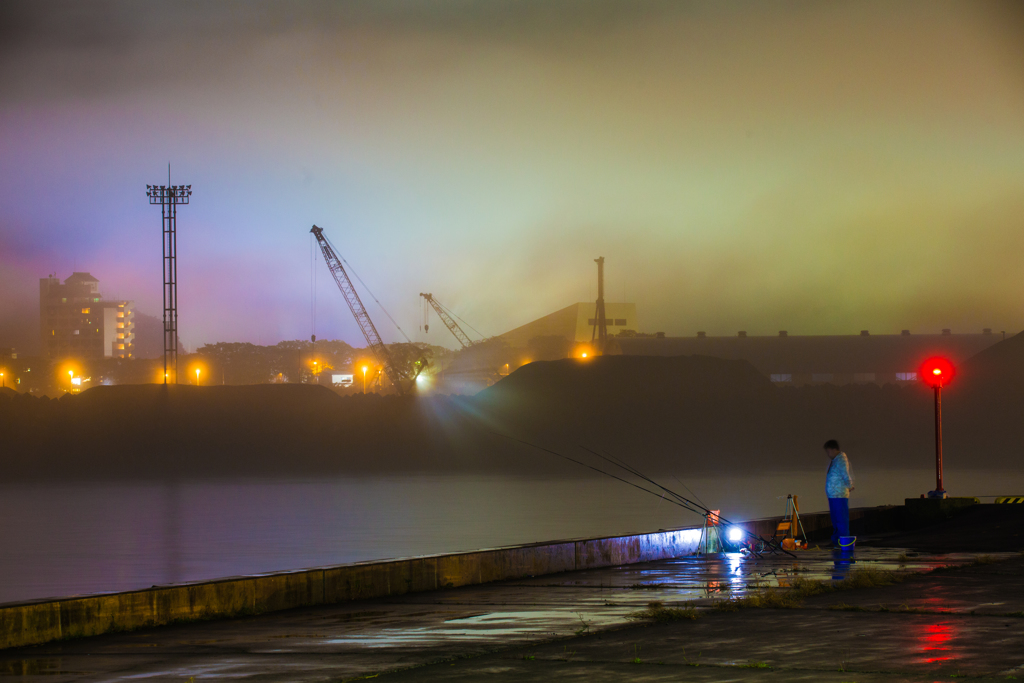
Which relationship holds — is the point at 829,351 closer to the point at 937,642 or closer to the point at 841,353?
the point at 841,353

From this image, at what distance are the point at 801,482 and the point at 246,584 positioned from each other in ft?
190

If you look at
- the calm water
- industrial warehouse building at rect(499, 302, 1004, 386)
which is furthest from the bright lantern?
industrial warehouse building at rect(499, 302, 1004, 386)

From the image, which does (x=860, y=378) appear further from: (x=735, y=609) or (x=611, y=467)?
(x=735, y=609)

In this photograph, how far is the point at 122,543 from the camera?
33938 mm

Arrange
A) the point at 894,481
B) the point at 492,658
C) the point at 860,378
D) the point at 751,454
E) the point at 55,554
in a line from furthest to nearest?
the point at 860,378 < the point at 751,454 < the point at 894,481 < the point at 55,554 < the point at 492,658

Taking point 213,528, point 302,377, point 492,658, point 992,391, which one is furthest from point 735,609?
point 302,377

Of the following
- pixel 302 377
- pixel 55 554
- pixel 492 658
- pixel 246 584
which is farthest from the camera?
pixel 302 377

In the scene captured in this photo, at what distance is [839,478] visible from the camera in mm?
16422

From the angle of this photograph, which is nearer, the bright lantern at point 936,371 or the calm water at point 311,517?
the bright lantern at point 936,371

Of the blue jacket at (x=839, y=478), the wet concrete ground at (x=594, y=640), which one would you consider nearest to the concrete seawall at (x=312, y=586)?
the wet concrete ground at (x=594, y=640)

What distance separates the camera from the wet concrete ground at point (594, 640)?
782 centimetres

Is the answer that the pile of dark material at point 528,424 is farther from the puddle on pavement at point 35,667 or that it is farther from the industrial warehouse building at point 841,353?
the puddle on pavement at point 35,667

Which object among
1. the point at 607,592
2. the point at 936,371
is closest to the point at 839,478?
the point at 607,592

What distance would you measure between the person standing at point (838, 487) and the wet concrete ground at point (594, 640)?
2967 millimetres
